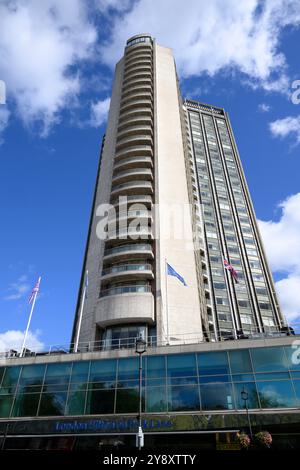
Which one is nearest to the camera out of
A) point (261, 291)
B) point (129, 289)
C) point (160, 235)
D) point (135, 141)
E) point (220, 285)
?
point (129, 289)

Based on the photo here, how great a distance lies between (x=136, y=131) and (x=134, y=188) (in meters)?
13.6

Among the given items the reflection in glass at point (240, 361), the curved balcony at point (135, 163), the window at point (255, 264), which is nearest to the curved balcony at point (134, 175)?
the curved balcony at point (135, 163)

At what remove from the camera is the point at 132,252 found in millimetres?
45875

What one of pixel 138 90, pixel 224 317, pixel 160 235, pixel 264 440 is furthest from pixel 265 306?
pixel 264 440

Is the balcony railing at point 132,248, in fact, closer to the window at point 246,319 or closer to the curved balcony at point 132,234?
the curved balcony at point 132,234

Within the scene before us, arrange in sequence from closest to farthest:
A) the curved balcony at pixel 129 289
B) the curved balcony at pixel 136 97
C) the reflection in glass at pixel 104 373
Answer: the reflection in glass at pixel 104 373, the curved balcony at pixel 129 289, the curved balcony at pixel 136 97

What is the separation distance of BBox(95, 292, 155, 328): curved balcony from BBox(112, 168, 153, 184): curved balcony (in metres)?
21.1

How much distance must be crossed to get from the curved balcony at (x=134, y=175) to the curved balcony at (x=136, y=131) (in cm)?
865

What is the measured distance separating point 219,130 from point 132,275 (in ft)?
276

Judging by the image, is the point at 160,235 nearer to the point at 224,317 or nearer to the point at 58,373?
the point at 58,373

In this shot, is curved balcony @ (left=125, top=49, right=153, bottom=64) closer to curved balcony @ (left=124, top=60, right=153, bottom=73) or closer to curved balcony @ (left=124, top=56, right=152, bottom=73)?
curved balcony @ (left=124, top=60, right=153, bottom=73)

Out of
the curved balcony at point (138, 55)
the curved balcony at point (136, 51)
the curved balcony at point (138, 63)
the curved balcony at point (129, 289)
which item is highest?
the curved balcony at point (136, 51)

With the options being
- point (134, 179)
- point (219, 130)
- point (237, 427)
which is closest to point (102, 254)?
point (134, 179)

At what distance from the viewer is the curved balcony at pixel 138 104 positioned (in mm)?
63938
